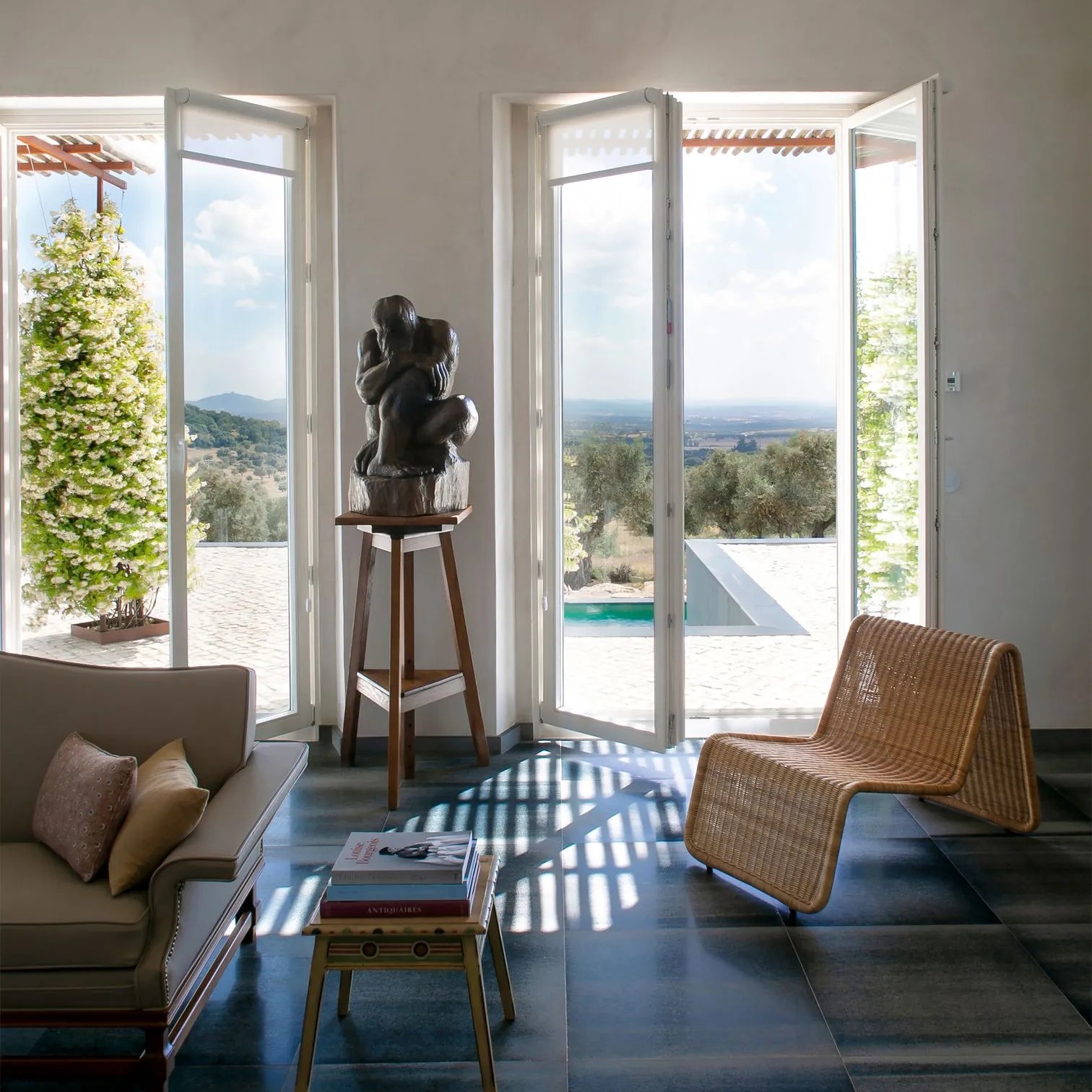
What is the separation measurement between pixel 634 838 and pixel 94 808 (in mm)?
1734

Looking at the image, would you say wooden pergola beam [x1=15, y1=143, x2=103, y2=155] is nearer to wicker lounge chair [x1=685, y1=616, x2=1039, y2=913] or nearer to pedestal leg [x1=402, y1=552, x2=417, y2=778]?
pedestal leg [x1=402, y1=552, x2=417, y2=778]

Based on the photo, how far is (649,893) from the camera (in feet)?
9.68

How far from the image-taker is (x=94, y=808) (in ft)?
7.14

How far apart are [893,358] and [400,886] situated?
121 inches

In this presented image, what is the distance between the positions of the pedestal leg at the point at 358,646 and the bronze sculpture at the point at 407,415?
0.26m

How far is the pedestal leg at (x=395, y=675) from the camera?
3662 mm

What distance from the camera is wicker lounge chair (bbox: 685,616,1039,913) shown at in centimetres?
282

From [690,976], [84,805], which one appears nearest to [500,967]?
[690,976]

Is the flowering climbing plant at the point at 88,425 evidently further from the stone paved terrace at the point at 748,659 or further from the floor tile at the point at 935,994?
the floor tile at the point at 935,994

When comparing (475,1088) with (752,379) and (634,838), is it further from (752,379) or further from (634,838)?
(752,379)

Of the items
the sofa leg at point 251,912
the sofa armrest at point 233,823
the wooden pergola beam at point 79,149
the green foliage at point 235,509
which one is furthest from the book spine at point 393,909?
the wooden pergola beam at point 79,149

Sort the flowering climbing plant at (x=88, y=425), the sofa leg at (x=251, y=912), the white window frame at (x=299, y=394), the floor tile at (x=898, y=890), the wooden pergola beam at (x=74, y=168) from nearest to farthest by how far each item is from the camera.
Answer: the sofa leg at (x=251, y=912)
the floor tile at (x=898, y=890)
the white window frame at (x=299, y=394)
the wooden pergola beam at (x=74, y=168)
the flowering climbing plant at (x=88, y=425)

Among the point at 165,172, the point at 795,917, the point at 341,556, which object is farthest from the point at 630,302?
the point at 795,917

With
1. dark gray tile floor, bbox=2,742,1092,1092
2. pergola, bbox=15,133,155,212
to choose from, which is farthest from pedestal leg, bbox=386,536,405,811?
pergola, bbox=15,133,155,212
